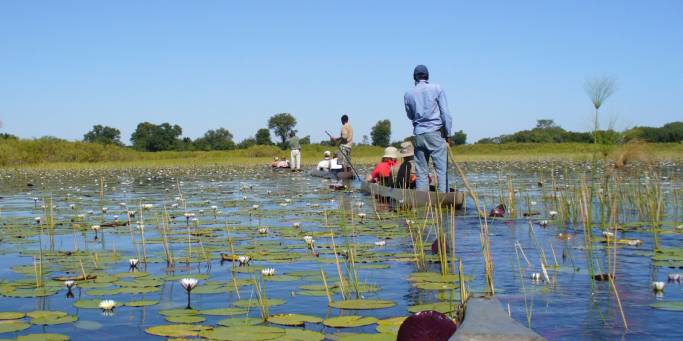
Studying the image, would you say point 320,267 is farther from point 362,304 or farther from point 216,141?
point 216,141

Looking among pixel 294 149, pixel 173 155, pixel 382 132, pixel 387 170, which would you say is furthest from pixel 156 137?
pixel 387 170

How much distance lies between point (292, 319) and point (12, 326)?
5.70ft

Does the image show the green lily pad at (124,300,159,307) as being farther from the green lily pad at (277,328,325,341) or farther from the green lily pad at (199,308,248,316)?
the green lily pad at (277,328,325,341)

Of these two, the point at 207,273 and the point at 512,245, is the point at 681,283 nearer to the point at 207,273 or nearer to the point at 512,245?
the point at 512,245

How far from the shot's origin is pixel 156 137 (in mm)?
135625

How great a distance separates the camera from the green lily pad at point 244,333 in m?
4.01

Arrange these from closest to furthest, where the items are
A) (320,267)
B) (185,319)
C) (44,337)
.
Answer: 1. (44,337)
2. (185,319)
3. (320,267)

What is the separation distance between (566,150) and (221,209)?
201 ft

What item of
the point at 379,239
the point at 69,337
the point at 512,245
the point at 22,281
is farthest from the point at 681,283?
the point at 22,281

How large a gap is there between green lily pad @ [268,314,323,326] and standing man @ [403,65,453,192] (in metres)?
7.82

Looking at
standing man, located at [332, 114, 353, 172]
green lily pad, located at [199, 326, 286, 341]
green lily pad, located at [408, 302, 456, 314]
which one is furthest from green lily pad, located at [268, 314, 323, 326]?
standing man, located at [332, 114, 353, 172]

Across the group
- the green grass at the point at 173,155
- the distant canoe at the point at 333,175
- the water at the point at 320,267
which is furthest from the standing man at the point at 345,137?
the water at the point at 320,267

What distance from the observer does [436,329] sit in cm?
346

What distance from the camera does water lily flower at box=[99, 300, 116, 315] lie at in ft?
15.6
